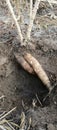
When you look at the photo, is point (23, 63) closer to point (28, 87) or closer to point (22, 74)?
point (22, 74)

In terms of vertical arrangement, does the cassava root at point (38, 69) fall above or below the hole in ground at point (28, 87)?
above

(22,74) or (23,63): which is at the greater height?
(23,63)

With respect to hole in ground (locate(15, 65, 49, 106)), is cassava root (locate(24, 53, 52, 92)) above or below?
above

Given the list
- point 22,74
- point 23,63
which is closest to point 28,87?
point 22,74

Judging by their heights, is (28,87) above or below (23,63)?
below

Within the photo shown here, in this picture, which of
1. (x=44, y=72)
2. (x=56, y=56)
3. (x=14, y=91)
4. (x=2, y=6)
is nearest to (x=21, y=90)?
(x=14, y=91)

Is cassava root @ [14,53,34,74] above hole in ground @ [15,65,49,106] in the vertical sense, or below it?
above

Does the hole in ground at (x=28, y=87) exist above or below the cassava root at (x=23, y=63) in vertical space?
below

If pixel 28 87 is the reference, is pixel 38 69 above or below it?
above

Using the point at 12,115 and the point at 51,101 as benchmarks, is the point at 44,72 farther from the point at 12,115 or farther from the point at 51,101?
the point at 12,115

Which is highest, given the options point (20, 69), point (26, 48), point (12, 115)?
point (26, 48)

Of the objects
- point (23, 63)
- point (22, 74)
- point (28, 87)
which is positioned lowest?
point (28, 87)
